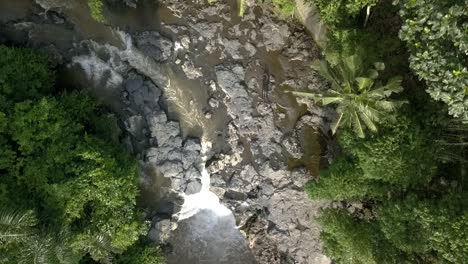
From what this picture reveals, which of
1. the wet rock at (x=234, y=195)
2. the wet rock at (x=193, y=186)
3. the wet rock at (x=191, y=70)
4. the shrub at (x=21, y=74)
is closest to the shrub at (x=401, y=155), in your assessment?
the wet rock at (x=234, y=195)

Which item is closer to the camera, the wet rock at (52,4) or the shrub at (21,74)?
the shrub at (21,74)

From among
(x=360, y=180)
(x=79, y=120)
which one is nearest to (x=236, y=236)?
(x=360, y=180)

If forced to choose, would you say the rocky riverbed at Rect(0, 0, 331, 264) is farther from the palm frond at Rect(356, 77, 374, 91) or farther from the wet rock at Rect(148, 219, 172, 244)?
the palm frond at Rect(356, 77, 374, 91)

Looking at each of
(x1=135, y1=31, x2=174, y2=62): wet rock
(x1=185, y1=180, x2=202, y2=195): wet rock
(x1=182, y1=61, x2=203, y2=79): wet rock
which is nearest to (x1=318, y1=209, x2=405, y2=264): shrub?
(x1=185, y1=180, x2=202, y2=195): wet rock

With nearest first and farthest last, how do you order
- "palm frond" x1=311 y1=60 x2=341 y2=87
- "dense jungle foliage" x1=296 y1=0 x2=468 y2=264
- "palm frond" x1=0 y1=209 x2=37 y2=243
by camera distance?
"dense jungle foliage" x1=296 y1=0 x2=468 y2=264
"palm frond" x1=0 y1=209 x2=37 y2=243
"palm frond" x1=311 y1=60 x2=341 y2=87

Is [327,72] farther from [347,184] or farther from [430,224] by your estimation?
[430,224]

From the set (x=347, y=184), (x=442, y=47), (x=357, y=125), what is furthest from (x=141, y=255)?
(x=442, y=47)

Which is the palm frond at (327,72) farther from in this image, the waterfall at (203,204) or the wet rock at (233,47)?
the waterfall at (203,204)
